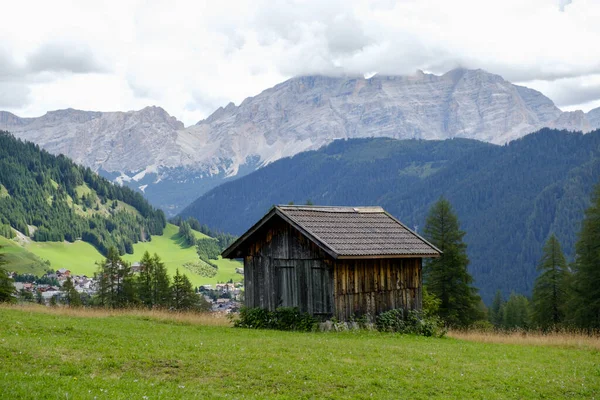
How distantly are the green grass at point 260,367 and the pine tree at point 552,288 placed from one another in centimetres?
3755

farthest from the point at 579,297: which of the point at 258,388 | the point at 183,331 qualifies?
the point at 258,388

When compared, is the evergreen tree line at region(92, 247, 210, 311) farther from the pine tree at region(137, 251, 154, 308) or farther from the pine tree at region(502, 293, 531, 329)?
the pine tree at region(502, 293, 531, 329)

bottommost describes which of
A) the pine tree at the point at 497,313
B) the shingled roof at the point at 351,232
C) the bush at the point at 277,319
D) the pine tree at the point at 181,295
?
the pine tree at the point at 497,313

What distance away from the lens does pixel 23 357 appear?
17.2 metres

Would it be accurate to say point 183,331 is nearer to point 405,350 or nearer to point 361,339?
point 361,339

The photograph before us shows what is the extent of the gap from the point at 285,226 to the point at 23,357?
16054 mm

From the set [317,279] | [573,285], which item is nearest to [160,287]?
[573,285]

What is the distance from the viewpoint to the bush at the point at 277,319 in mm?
29880

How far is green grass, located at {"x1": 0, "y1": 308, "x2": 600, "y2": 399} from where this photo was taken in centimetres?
1529

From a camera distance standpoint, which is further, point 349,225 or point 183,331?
point 349,225

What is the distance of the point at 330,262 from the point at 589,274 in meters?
30.2

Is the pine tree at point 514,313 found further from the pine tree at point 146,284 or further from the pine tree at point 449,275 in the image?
the pine tree at point 146,284

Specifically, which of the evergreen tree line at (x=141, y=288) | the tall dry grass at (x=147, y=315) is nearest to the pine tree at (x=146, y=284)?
the evergreen tree line at (x=141, y=288)

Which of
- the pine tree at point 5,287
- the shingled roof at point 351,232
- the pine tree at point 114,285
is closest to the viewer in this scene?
the shingled roof at point 351,232
